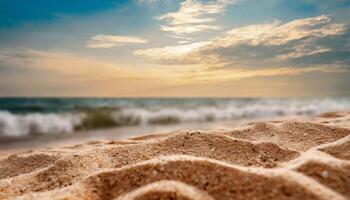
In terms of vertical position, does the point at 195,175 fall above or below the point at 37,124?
above

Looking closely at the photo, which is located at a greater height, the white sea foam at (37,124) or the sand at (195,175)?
the sand at (195,175)

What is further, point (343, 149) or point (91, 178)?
point (343, 149)

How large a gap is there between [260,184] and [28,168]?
2608 millimetres

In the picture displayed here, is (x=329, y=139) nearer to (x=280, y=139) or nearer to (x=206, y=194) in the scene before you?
(x=280, y=139)

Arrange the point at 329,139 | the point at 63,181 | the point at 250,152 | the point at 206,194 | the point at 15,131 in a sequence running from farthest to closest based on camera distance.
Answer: the point at 15,131, the point at 329,139, the point at 250,152, the point at 63,181, the point at 206,194

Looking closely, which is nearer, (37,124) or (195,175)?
(195,175)

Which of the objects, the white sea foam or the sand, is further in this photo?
the white sea foam

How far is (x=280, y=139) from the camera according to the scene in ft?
13.5

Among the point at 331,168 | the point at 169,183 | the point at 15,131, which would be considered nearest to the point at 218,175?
the point at 169,183

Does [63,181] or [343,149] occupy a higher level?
[343,149]

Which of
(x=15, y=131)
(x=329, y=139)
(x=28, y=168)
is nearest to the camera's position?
(x=28, y=168)

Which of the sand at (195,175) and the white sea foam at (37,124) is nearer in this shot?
the sand at (195,175)

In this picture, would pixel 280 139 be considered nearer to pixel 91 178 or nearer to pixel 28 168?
pixel 91 178

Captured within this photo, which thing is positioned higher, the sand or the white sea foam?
the sand
